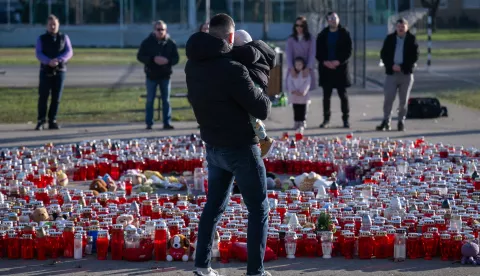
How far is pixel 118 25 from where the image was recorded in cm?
5506

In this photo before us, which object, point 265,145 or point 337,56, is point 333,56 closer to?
point 337,56

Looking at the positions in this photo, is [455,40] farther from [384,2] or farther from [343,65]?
[343,65]

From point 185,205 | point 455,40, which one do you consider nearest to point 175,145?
point 185,205

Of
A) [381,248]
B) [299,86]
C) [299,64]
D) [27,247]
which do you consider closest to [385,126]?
A: [299,86]

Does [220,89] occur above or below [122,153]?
above

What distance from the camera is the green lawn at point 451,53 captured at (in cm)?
4412

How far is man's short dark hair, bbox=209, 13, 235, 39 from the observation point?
27.1ft

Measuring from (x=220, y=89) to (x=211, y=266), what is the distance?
6.58ft

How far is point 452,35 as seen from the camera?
2576 inches

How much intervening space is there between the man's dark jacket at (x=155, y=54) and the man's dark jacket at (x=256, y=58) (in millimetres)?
10756

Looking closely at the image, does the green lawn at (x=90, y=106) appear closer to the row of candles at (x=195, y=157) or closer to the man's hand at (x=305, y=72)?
the man's hand at (x=305, y=72)

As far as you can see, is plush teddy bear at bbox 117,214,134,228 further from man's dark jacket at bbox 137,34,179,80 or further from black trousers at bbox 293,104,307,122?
man's dark jacket at bbox 137,34,179,80

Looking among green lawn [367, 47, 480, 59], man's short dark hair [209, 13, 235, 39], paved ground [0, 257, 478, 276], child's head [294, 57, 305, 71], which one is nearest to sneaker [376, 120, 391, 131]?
child's head [294, 57, 305, 71]

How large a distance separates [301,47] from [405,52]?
1.86 meters
